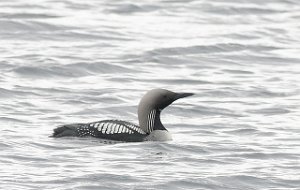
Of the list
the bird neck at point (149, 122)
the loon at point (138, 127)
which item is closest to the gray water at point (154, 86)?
the loon at point (138, 127)

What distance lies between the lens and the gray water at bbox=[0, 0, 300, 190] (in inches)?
504

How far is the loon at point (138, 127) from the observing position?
14.0 meters

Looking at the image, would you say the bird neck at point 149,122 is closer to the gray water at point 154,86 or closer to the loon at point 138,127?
the loon at point 138,127

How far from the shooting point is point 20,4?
2503cm

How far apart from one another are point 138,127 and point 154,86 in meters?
4.10

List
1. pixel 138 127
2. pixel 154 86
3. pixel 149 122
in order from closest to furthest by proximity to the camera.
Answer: pixel 138 127, pixel 149 122, pixel 154 86

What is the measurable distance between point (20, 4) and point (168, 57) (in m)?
5.07

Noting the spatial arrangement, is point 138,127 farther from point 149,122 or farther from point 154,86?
point 154,86

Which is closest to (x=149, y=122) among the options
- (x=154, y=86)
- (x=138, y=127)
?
(x=138, y=127)

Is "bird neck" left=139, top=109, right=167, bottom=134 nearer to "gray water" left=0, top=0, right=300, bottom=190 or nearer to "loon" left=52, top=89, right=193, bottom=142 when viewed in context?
"loon" left=52, top=89, right=193, bottom=142

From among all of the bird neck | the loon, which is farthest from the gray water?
the bird neck

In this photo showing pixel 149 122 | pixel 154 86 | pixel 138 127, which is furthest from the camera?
pixel 154 86

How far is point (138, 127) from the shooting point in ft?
47.5

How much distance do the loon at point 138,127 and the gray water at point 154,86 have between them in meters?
0.10
